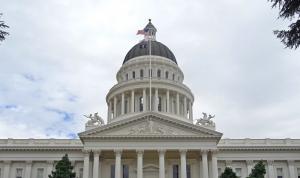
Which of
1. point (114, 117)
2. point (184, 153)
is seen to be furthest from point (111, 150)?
point (114, 117)

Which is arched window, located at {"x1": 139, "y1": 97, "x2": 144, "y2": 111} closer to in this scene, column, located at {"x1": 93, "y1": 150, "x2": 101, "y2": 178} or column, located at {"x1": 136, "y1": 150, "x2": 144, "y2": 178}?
column, located at {"x1": 136, "y1": 150, "x2": 144, "y2": 178}

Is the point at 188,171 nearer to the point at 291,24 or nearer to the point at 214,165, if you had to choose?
the point at 214,165

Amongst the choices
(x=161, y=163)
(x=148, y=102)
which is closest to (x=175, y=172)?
(x=161, y=163)

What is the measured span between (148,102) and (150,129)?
15.5 metres

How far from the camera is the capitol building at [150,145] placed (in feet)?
186

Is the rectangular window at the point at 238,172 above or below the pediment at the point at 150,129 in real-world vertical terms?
below

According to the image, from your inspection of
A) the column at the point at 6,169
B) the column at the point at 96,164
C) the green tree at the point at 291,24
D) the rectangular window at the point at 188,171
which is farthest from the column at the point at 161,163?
the green tree at the point at 291,24

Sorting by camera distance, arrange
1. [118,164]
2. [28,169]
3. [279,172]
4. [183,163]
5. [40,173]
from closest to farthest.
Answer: [118,164], [183,163], [28,169], [40,173], [279,172]

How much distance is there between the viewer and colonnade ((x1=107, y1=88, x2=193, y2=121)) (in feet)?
238

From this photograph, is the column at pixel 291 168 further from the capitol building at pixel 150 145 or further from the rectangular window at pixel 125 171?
the rectangular window at pixel 125 171

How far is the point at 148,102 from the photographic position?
72625mm

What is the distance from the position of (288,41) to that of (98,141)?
42096mm

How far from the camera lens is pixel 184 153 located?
56344 mm

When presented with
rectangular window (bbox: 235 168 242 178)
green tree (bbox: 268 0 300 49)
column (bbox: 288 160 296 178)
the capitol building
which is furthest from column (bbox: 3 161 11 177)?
green tree (bbox: 268 0 300 49)
